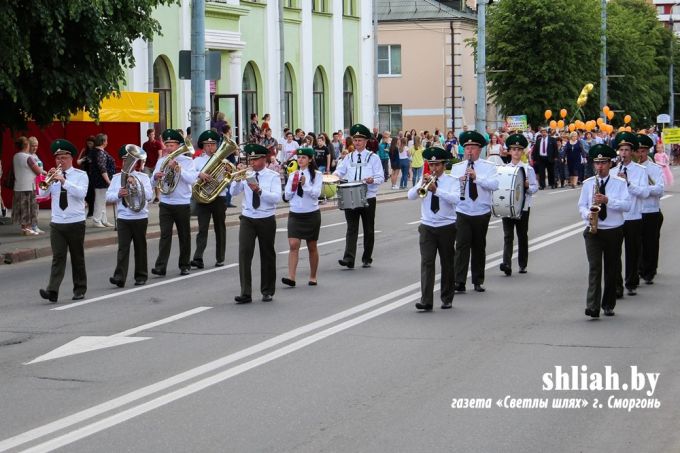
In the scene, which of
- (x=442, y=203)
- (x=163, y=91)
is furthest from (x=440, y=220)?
(x=163, y=91)

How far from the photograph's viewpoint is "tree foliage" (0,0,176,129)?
72.5ft

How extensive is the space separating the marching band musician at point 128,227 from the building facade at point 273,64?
658 inches

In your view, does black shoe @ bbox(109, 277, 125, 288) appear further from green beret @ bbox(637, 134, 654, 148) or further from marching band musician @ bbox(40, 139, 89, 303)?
green beret @ bbox(637, 134, 654, 148)

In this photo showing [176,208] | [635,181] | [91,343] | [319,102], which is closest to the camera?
[91,343]

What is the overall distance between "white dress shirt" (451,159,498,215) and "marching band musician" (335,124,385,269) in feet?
8.68

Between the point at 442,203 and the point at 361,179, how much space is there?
15.6 feet

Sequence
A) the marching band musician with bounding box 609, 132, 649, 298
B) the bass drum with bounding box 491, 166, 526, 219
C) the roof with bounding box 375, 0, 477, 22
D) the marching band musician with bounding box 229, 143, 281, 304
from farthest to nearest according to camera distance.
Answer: the roof with bounding box 375, 0, 477, 22, the bass drum with bounding box 491, 166, 526, 219, the marching band musician with bounding box 609, 132, 649, 298, the marching band musician with bounding box 229, 143, 281, 304

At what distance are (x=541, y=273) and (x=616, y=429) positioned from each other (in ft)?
30.6

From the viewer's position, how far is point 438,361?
1165cm

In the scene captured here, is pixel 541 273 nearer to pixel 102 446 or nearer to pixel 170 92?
pixel 102 446

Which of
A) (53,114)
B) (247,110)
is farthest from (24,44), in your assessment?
(247,110)


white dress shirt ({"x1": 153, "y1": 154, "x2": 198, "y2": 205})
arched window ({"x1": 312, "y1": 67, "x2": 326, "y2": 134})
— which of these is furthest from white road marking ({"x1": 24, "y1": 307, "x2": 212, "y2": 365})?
arched window ({"x1": 312, "y1": 67, "x2": 326, "y2": 134})

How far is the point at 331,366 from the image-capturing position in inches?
450

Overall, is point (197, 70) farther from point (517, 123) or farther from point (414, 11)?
point (414, 11)
